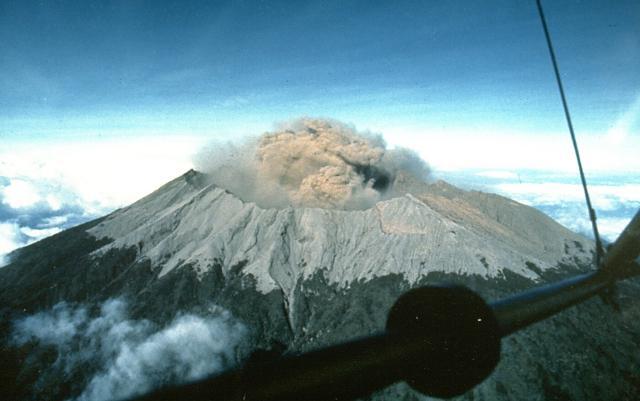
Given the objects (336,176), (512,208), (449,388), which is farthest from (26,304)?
(512,208)

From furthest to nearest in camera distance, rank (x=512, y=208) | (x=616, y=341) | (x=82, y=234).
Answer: (x=512, y=208), (x=82, y=234), (x=616, y=341)

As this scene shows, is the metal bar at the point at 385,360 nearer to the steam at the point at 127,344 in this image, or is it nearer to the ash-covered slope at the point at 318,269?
the ash-covered slope at the point at 318,269

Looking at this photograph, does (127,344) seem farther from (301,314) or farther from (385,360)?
(385,360)

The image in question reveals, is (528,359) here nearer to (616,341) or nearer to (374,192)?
(616,341)

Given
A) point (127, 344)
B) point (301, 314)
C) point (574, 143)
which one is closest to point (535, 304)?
point (574, 143)

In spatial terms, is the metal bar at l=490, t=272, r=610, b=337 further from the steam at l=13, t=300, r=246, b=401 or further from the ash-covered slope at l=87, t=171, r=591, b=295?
the ash-covered slope at l=87, t=171, r=591, b=295

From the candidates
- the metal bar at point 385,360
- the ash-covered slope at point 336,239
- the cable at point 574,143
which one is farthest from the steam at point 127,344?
the metal bar at point 385,360

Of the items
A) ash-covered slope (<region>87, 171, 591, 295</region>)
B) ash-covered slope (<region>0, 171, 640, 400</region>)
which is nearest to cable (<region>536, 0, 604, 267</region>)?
ash-covered slope (<region>0, 171, 640, 400</region>)
